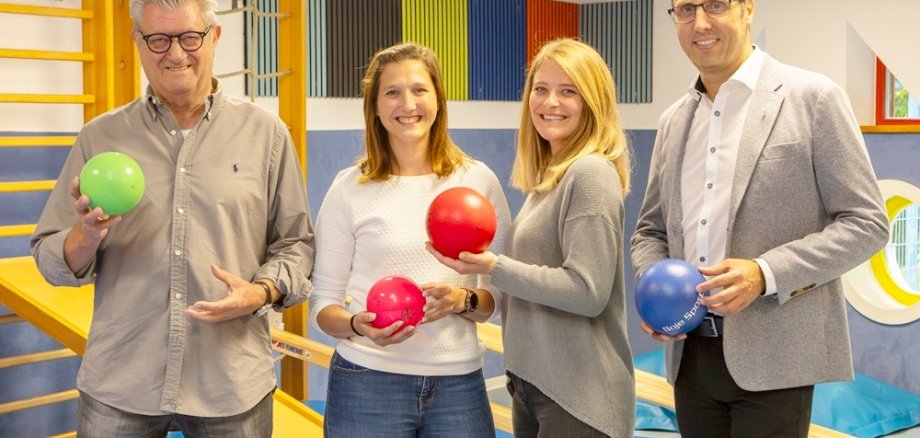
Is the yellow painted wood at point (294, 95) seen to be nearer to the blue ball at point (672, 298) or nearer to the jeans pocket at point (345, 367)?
the jeans pocket at point (345, 367)

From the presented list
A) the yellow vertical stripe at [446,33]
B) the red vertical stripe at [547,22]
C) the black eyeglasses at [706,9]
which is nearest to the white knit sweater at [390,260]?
the black eyeglasses at [706,9]

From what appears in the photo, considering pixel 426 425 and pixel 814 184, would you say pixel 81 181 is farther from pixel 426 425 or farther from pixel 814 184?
pixel 814 184

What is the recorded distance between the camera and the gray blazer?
1.87 meters

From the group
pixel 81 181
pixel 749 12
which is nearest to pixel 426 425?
pixel 81 181

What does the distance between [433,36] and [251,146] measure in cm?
456

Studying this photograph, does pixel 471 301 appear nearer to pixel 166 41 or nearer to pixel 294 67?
pixel 166 41

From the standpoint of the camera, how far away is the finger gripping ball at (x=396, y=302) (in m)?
1.98

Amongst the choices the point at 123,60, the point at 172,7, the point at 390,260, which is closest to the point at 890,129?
the point at 123,60

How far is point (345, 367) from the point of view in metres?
2.15

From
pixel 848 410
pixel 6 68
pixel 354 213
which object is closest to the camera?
pixel 354 213

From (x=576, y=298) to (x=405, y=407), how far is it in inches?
17.5

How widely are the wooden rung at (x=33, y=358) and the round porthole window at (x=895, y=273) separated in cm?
469

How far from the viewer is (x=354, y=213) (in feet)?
7.12

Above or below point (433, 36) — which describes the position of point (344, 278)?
below
